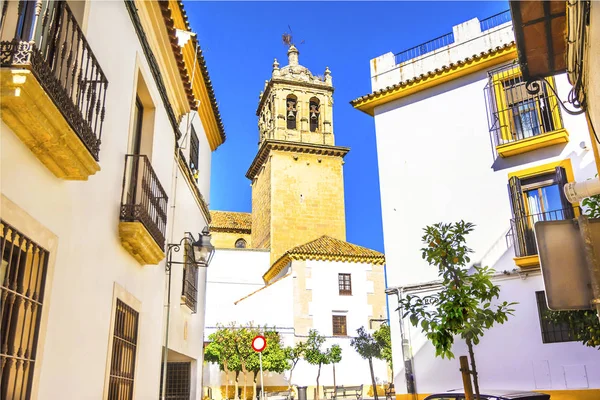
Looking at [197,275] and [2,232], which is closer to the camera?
[2,232]

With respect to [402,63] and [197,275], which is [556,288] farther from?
[402,63]

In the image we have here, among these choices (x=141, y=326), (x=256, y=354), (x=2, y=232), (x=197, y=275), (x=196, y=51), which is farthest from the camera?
(x=256, y=354)

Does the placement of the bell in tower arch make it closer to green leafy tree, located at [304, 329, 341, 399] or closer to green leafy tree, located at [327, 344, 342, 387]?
green leafy tree, located at [304, 329, 341, 399]

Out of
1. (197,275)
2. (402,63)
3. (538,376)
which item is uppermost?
(402,63)

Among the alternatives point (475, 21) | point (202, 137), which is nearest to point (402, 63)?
point (475, 21)

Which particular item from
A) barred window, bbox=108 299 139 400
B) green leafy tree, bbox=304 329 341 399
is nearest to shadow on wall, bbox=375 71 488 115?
barred window, bbox=108 299 139 400

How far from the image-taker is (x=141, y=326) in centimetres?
682

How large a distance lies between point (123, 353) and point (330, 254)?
2419 cm

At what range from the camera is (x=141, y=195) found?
6328 millimetres

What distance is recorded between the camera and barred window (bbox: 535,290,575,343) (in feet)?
36.6

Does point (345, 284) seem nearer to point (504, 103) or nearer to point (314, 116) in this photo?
point (314, 116)

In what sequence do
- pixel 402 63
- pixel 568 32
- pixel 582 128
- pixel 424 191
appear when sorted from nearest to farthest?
pixel 568 32 < pixel 582 128 < pixel 424 191 < pixel 402 63

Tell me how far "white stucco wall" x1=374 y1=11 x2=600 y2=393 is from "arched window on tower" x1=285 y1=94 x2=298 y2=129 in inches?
965

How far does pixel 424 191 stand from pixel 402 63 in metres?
3.68
